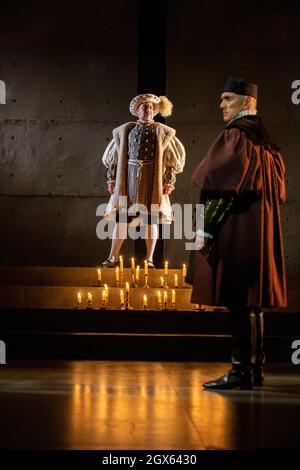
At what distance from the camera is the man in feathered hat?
7.37 metres

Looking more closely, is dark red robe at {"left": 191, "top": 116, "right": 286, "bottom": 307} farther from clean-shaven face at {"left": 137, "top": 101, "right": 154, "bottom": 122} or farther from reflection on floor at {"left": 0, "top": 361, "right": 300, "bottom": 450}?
clean-shaven face at {"left": 137, "top": 101, "right": 154, "bottom": 122}

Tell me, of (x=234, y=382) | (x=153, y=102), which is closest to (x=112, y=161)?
(x=153, y=102)

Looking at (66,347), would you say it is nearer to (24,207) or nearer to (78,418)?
(78,418)

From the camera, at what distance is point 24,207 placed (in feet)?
28.5

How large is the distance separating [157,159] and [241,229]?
380cm

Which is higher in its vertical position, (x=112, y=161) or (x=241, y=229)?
(x=112, y=161)

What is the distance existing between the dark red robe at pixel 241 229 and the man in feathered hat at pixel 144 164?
3.61 metres

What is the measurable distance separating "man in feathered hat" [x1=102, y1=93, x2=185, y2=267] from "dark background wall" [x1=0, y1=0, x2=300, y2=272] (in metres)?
1.19

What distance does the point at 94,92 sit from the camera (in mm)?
8766

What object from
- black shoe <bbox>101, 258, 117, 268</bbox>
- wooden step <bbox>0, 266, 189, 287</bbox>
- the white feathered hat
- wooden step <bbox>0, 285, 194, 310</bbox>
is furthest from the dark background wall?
wooden step <bbox>0, 285, 194, 310</bbox>

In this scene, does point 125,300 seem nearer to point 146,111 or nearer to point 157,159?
point 157,159

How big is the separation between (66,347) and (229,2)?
5457mm
